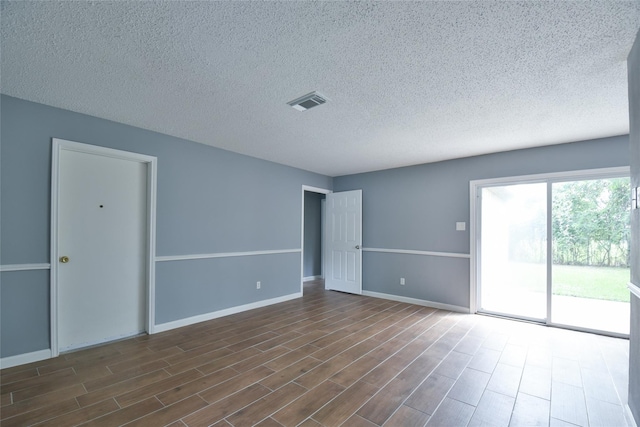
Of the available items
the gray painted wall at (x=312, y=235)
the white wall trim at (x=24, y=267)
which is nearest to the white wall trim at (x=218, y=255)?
the white wall trim at (x=24, y=267)

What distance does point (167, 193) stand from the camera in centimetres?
365

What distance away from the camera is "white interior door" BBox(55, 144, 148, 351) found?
9.65 feet

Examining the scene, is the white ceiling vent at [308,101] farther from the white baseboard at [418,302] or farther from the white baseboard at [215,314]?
the white baseboard at [418,302]

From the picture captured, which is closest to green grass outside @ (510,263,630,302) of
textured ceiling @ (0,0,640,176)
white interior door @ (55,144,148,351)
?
textured ceiling @ (0,0,640,176)

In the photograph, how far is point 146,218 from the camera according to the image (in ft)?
11.6

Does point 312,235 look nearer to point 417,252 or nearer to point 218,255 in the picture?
point 417,252

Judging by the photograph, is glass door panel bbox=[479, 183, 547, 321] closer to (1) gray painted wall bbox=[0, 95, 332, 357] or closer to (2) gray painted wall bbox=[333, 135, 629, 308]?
(2) gray painted wall bbox=[333, 135, 629, 308]

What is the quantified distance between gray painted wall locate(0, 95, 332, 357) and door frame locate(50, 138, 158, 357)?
55 mm

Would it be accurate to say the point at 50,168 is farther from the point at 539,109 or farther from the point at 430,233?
the point at 430,233

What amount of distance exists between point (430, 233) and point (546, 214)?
1.61 m

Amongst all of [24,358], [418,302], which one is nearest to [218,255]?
[24,358]

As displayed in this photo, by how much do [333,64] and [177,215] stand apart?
283cm

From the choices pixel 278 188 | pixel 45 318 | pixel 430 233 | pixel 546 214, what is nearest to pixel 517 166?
pixel 546 214

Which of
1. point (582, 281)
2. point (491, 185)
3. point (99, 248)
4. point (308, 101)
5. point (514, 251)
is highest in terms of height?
point (308, 101)
